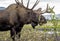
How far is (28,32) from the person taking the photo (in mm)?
4898

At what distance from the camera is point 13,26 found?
849 centimetres

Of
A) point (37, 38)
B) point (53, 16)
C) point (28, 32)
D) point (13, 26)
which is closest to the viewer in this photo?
point (53, 16)

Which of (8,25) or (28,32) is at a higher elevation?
(28,32)

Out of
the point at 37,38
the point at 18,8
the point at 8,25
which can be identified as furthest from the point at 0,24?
the point at 37,38

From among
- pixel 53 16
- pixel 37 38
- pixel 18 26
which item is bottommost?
pixel 18 26

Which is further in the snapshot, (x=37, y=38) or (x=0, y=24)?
(x=0, y=24)

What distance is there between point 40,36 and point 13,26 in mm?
3467

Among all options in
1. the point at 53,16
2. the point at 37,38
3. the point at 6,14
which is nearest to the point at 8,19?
the point at 6,14

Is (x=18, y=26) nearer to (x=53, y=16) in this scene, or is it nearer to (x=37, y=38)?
(x=37, y=38)

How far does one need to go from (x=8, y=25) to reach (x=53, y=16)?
4881 mm

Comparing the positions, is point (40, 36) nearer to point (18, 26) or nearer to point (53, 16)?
point (53, 16)

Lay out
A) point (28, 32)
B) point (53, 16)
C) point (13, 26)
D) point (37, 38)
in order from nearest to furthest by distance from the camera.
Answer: point (53, 16), point (28, 32), point (37, 38), point (13, 26)

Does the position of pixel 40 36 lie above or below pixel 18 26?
above

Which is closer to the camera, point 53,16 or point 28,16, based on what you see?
point 53,16
